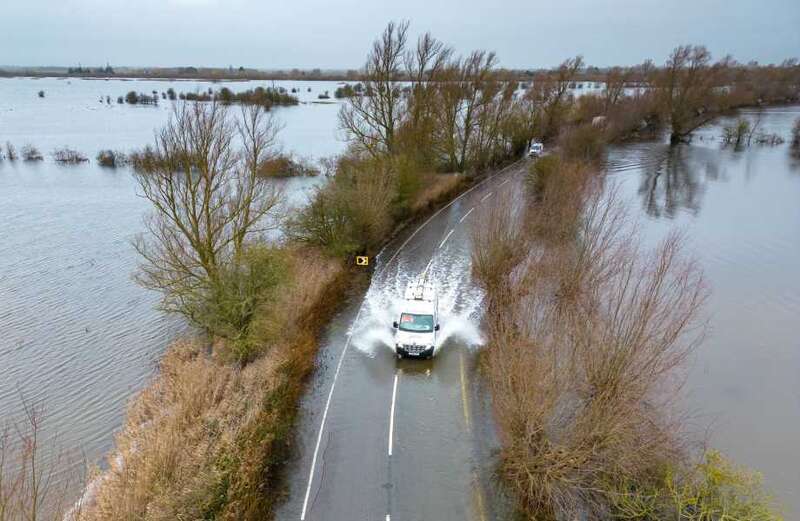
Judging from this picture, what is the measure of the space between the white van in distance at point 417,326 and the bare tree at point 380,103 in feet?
64.0

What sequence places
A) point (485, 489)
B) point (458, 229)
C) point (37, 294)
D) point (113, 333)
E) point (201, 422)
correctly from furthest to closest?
point (458, 229) < point (37, 294) < point (113, 333) < point (201, 422) < point (485, 489)

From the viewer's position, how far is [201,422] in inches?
583

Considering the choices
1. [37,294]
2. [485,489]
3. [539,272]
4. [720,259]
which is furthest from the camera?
[720,259]

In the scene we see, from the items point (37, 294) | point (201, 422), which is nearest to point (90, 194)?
point (37, 294)

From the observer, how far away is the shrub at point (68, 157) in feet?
178

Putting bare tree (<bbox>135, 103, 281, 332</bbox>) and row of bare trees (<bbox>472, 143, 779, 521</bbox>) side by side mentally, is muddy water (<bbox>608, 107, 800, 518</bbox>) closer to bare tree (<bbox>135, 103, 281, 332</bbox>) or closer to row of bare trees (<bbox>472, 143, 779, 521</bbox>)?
row of bare trees (<bbox>472, 143, 779, 521</bbox>)

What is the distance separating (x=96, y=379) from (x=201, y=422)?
24.1ft

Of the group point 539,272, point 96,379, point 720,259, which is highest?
point 539,272

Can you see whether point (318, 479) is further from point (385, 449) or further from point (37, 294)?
point (37, 294)

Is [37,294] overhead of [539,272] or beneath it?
beneath

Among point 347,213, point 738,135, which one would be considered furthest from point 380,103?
point 738,135

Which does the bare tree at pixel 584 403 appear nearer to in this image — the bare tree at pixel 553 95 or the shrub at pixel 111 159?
the bare tree at pixel 553 95

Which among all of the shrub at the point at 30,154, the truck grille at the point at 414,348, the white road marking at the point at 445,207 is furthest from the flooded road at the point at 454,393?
the shrub at the point at 30,154

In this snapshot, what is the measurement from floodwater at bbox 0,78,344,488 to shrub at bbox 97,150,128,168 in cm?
171
